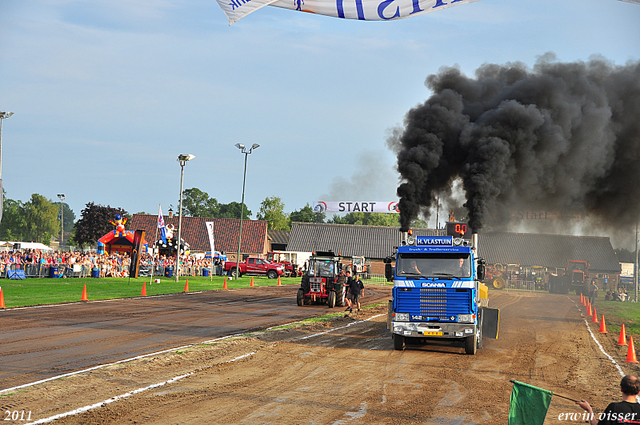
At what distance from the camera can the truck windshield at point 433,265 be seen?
15.2m

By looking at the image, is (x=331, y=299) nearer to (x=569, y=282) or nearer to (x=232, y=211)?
(x=569, y=282)

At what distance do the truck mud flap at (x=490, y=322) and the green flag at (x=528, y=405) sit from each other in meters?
12.6

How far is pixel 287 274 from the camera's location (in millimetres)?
63438

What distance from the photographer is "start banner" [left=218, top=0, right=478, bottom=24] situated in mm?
8242

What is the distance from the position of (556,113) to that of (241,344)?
1800 cm

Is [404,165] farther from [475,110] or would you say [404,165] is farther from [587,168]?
[587,168]

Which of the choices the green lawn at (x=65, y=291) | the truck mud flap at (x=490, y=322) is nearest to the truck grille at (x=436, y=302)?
the truck mud flap at (x=490, y=322)

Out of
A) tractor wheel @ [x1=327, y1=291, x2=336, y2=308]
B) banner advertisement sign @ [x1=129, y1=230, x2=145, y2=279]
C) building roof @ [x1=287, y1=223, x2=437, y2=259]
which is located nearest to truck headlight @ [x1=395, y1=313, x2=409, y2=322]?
tractor wheel @ [x1=327, y1=291, x2=336, y2=308]

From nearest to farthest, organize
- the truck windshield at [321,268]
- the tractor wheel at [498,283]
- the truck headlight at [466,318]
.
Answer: the truck headlight at [466,318] → the truck windshield at [321,268] → the tractor wheel at [498,283]

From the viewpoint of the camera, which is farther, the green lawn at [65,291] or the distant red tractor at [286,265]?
the distant red tractor at [286,265]

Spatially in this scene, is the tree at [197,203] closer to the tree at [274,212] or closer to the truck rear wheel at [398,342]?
the tree at [274,212]

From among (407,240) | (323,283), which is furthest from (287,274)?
(407,240)

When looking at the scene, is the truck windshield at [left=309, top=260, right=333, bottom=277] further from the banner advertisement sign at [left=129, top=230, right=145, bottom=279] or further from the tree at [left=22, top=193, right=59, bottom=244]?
the tree at [left=22, top=193, right=59, bottom=244]

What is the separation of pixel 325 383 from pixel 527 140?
16.9 metres
